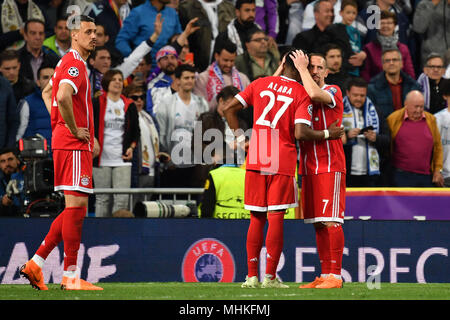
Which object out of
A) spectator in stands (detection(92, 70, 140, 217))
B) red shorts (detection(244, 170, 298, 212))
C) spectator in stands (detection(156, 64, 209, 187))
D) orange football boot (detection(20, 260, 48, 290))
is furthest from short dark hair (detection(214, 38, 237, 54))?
orange football boot (detection(20, 260, 48, 290))

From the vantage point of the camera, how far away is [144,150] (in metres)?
12.8

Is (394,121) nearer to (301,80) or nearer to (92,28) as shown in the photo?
(301,80)

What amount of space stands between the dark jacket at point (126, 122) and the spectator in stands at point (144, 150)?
18 cm

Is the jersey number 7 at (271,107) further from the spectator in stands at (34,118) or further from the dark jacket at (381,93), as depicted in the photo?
the dark jacket at (381,93)

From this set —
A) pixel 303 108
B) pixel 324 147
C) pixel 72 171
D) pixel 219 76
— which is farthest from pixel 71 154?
pixel 219 76

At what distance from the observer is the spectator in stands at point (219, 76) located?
45.6 feet

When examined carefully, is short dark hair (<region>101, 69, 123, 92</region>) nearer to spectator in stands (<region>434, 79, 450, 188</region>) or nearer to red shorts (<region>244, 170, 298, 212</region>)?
red shorts (<region>244, 170, 298, 212</region>)

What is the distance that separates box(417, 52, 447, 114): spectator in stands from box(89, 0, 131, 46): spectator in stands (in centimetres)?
485

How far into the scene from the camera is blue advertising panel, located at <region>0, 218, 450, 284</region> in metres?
10.8

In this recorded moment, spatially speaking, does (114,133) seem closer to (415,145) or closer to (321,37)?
(321,37)

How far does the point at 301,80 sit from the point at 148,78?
19.8ft

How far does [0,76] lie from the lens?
41.2 feet
